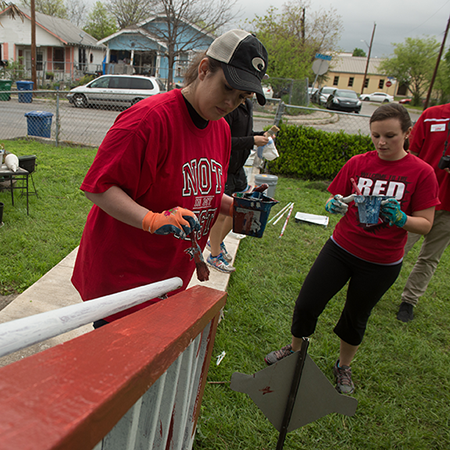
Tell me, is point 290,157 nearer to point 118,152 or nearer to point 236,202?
point 236,202

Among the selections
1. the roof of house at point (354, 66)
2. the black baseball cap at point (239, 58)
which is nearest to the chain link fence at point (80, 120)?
the black baseball cap at point (239, 58)

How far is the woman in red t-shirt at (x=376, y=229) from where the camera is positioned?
2242mm

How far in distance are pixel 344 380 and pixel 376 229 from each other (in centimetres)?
116

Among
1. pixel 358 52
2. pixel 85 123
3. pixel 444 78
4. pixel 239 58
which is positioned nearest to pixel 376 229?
pixel 239 58

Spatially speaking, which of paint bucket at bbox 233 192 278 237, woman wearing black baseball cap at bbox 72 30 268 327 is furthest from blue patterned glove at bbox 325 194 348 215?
woman wearing black baseball cap at bbox 72 30 268 327

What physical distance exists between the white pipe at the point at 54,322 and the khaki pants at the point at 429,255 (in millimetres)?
3461

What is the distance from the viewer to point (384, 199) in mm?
2176

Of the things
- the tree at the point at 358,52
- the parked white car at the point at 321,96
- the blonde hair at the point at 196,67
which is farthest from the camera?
the tree at the point at 358,52

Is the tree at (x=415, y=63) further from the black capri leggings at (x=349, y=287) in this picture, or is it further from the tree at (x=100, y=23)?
the black capri leggings at (x=349, y=287)

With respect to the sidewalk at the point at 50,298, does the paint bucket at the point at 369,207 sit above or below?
above

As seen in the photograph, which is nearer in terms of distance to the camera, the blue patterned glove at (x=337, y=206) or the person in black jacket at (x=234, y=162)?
the blue patterned glove at (x=337, y=206)

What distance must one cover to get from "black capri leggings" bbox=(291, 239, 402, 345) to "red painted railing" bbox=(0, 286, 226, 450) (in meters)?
1.64

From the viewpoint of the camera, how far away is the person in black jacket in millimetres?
3570

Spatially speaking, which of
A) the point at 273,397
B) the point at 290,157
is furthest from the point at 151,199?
the point at 290,157
